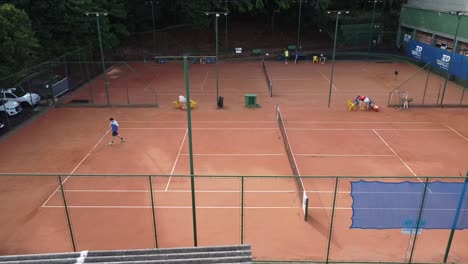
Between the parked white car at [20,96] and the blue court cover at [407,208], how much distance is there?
20.8 metres

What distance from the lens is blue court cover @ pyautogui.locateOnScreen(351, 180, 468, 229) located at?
10719 millimetres

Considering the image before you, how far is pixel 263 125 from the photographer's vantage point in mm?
21984

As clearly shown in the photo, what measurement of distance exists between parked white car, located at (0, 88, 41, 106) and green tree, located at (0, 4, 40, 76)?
7.30ft

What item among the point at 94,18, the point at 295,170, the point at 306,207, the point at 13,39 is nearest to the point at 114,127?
the point at 13,39

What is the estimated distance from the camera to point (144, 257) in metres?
9.45

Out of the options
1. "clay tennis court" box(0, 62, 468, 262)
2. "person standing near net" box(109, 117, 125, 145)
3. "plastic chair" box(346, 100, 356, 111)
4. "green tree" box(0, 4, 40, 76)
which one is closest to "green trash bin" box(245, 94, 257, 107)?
"clay tennis court" box(0, 62, 468, 262)

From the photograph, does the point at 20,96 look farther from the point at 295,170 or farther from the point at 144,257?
the point at 144,257

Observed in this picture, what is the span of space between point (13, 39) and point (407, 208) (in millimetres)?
20403

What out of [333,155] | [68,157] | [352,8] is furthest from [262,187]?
[352,8]

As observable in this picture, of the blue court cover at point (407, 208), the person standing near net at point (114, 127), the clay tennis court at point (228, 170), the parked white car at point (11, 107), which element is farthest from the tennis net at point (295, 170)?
the parked white car at point (11, 107)

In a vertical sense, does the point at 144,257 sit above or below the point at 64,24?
below

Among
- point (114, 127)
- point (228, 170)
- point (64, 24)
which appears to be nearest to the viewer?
point (228, 170)

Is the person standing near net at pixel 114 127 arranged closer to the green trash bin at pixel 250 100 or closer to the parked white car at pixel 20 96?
the parked white car at pixel 20 96

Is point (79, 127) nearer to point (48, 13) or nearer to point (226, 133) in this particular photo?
point (226, 133)
